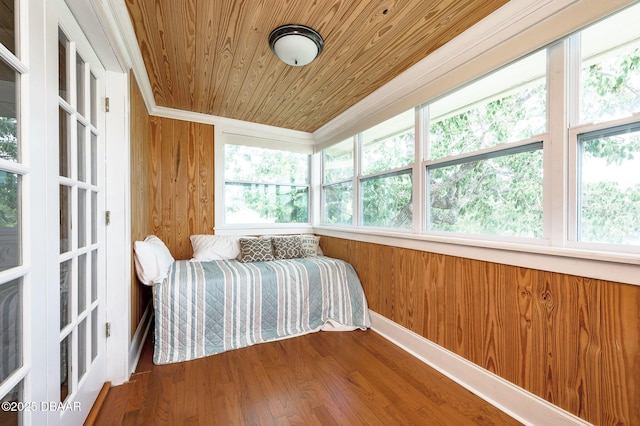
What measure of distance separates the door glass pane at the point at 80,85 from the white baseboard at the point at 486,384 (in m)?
2.66

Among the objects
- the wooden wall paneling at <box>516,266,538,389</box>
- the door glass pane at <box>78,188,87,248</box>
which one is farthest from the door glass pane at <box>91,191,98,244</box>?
the wooden wall paneling at <box>516,266,538,389</box>

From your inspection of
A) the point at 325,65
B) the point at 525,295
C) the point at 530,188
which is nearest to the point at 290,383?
the point at 525,295

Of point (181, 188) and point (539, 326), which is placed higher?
point (181, 188)

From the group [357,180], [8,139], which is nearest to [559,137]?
[357,180]

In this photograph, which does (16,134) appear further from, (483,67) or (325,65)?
(483,67)

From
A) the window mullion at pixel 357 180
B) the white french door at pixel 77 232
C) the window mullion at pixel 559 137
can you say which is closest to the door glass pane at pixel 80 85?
the white french door at pixel 77 232

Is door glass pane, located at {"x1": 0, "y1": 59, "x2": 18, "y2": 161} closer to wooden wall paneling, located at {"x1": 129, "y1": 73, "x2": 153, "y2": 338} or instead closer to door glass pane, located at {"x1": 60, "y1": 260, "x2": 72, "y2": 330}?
door glass pane, located at {"x1": 60, "y1": 260, "x2": 72, "y2": 330}

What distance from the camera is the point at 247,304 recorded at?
2.18 metres

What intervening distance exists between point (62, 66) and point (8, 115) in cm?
53

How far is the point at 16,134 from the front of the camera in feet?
2.57

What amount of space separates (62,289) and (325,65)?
6.96 feet

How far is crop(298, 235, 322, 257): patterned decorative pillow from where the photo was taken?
312 centimetres

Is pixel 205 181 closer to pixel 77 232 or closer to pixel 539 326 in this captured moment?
pixel 77 232

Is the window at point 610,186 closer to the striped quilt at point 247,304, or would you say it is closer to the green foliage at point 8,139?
the striped quilt at point 247,304
